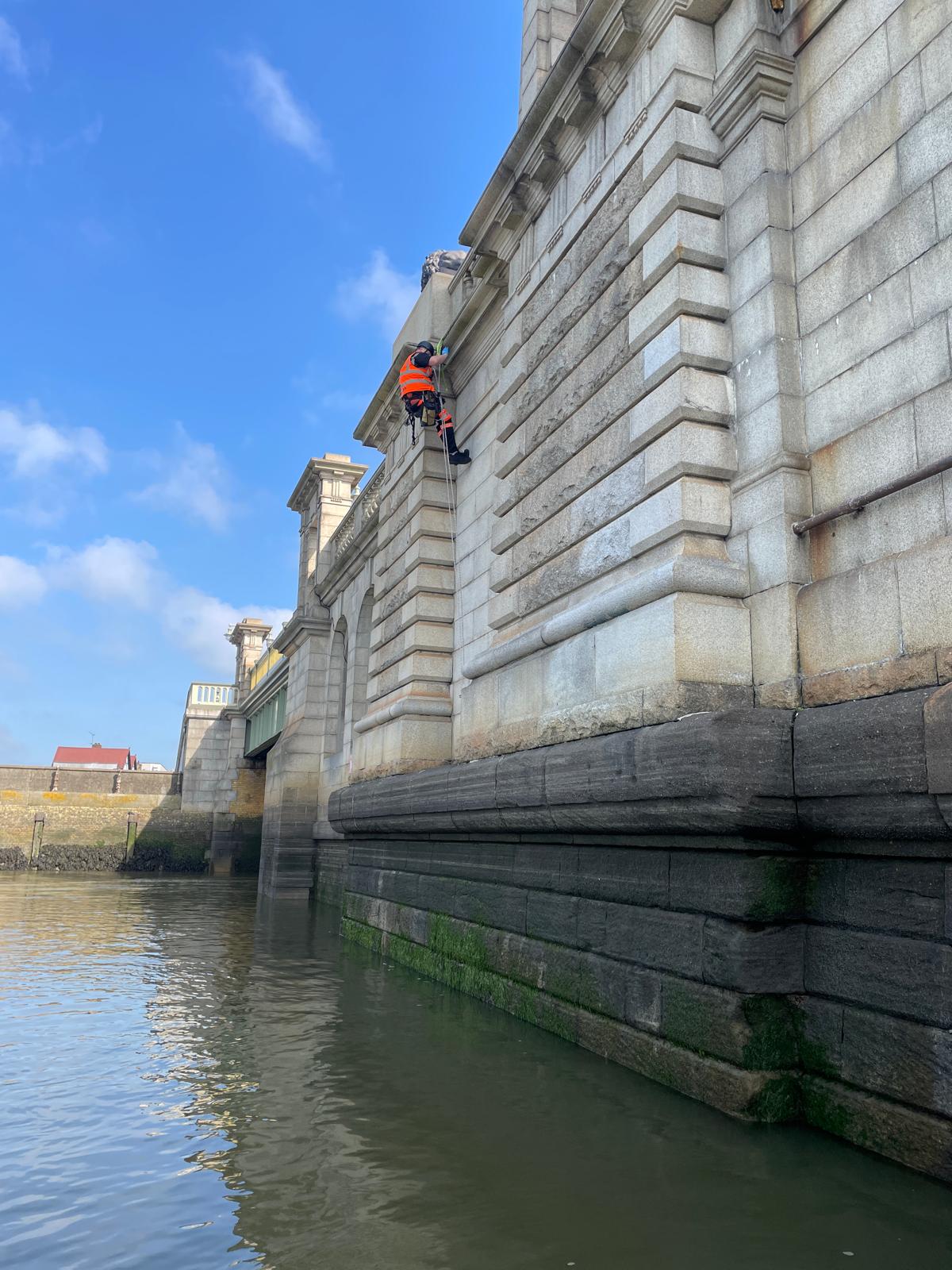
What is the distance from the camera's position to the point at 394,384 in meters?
12.4

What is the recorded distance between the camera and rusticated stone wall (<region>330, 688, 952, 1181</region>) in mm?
3631

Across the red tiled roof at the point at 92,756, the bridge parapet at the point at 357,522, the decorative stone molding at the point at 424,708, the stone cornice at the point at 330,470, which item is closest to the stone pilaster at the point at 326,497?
the stone cornice at the point at 330,470

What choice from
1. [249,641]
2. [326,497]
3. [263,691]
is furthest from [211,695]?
[326,497]

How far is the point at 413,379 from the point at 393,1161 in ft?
27.8

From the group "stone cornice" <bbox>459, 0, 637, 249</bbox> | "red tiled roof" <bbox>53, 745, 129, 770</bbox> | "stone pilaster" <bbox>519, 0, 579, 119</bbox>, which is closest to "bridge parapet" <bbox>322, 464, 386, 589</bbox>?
"stone pilaster" <bbox>519, 0, 579, 119</bbox>

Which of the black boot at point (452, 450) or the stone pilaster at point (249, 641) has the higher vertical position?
the stone pilaster at point (249, 641)

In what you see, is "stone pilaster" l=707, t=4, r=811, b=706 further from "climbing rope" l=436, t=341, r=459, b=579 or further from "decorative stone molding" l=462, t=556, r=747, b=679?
"climbing rope" l=436, t=341, r=459, b=579

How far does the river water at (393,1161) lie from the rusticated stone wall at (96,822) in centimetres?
3117

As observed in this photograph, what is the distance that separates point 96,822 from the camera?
→ 36.2m

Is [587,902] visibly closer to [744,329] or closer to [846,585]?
[846,585]

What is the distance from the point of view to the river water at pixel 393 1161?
10.0 ft

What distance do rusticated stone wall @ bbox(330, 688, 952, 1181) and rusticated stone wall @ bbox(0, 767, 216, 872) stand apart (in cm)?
3303

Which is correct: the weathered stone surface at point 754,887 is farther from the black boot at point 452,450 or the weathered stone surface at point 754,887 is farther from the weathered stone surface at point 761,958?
the black boot at point 452,450

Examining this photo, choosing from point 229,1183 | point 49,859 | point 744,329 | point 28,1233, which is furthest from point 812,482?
point 49,859
